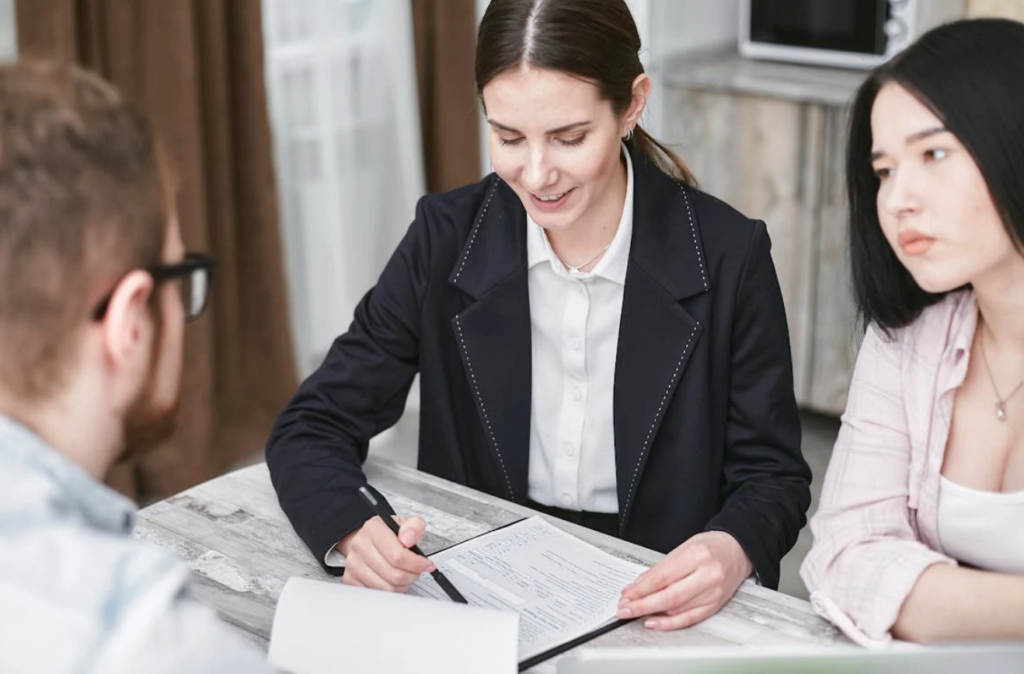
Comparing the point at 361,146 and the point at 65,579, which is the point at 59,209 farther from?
the point at 361,146

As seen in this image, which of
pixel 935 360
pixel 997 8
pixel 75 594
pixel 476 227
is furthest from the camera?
pixel 997 8

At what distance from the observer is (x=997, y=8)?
3.46 m

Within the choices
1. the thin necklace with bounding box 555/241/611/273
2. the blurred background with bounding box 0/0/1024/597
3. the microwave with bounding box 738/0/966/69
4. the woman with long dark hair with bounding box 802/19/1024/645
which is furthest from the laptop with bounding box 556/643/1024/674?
the microwave with bounding box 738/0/966/69

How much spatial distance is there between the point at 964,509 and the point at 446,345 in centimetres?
76

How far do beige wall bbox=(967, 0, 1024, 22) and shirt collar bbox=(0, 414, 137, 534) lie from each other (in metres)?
3.07

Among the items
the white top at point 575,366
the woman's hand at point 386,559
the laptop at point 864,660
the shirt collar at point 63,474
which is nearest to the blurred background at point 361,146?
the white top at point 575,366

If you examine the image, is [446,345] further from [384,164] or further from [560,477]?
[384,164]

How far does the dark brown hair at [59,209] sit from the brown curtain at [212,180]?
6.50 feet

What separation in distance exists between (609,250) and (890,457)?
50cm

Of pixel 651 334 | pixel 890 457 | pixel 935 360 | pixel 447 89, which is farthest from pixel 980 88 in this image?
pixel 447 89

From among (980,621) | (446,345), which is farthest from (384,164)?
(980,621)

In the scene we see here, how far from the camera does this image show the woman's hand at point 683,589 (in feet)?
4.49

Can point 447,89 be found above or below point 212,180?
above

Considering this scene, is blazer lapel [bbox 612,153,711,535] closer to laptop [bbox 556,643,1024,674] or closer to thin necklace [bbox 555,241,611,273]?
thin necklace [bbox 555,241,611,273]
